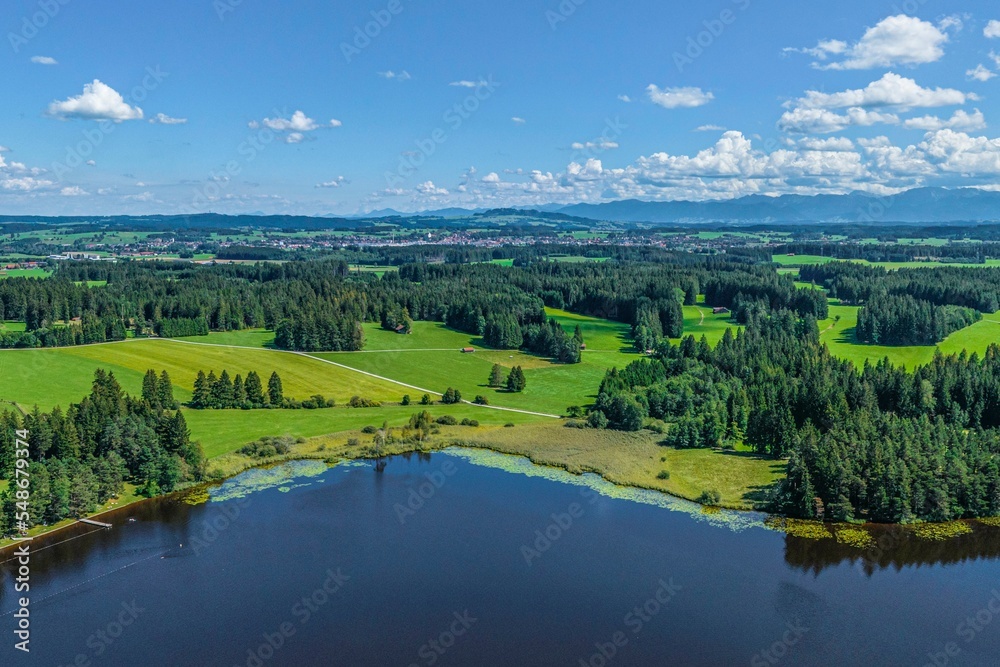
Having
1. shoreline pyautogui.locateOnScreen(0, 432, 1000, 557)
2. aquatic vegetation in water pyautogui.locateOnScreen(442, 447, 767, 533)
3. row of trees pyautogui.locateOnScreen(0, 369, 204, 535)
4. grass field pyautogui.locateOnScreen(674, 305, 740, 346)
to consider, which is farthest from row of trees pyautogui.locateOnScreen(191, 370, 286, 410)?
grass field pyautogui.locateOnScreen(674, 305, 740, 346)

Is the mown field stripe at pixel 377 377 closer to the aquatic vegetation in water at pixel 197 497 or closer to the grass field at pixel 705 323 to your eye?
the aquatic vegetation in water at pixel 197 497

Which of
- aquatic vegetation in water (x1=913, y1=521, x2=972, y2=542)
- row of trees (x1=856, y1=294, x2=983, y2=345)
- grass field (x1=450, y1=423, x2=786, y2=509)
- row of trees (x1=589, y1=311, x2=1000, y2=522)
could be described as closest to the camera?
aquatic vegetation in water (x1=913, y1=521, x2=972, y2=542)

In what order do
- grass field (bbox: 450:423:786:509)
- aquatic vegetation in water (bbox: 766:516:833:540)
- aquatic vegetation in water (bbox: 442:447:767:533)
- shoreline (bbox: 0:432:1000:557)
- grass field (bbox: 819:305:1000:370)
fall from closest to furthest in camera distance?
aquatic vegetation in water (bbox: 766:516:833:540), shoreline (bbox: 0:432:1000:557), aquatic vegetation in water (bbox: 442:447:767:533), grass field (bbox: 450:423:786:509), grass field (bbox: 819:305:1000:370)

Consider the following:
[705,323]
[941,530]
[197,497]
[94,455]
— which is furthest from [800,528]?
[705,323]

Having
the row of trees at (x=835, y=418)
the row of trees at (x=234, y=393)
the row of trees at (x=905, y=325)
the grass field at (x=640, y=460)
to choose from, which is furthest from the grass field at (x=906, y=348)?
the row of trees at (x=234, y=393)

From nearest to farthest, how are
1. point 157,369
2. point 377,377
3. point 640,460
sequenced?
point 640,460 → point 157,369 → point 377,377

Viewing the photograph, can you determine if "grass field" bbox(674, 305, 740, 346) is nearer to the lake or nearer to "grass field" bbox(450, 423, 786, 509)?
"grass field" bbox(450, 423, 786, 509)

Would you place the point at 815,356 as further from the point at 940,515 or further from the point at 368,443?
the point at 368,443

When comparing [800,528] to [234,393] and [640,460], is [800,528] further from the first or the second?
[234,393]
